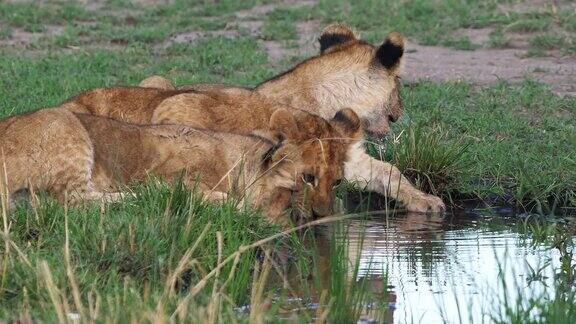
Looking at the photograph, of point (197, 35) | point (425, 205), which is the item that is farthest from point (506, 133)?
point (197, 35)

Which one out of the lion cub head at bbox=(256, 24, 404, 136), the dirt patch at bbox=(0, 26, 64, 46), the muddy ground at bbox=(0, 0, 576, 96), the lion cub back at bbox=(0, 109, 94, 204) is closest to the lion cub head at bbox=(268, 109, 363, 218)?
the lion cub back at bbox=(0, 109, 94, 204)

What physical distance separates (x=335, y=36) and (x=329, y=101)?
54cm

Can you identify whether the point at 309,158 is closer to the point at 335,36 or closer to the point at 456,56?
the point at 335,36

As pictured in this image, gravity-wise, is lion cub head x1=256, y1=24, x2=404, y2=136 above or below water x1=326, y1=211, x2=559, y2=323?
above

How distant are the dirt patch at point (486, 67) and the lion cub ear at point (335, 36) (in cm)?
257

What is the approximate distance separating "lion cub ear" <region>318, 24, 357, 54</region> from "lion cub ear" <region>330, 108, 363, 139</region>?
66.5 inches

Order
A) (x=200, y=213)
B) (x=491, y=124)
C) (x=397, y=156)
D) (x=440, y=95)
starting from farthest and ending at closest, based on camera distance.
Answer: (x=440, y=95), (x=491, y=124), (x=397, y=156), (x=200, y=213)

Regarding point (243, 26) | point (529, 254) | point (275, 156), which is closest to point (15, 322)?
point (275, 156)

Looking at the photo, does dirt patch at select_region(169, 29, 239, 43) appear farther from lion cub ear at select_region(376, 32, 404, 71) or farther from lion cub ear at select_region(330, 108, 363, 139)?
lion cub ear at select_region(330, 108, 363, 139)

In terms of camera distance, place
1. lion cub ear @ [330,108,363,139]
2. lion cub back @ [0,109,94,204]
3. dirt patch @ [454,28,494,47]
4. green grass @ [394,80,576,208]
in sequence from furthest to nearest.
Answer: dirt patch @ [454,28,494,47] < green grass @ [394,80,576,208] < lion cub ear @ [330,108,363,139] < lion cub back @ [0,109,94,204]

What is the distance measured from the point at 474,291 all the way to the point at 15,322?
2073 millimetres

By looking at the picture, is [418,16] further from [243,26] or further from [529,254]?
[529,254]

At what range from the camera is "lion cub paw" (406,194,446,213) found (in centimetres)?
740

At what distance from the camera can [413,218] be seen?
24.0ft
